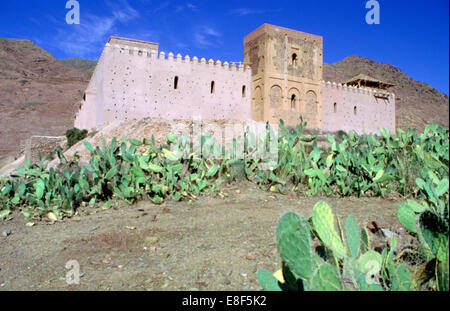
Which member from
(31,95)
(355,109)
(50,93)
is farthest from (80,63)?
(355,109)

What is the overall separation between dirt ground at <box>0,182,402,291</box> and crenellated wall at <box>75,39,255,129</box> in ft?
34.8

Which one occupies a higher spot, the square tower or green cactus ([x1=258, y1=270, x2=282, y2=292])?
the square tower

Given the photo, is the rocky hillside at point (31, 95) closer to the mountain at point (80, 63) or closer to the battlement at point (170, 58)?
the battlement at point (170, 58)

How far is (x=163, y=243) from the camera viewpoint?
8.17ft

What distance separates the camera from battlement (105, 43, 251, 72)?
13758mm

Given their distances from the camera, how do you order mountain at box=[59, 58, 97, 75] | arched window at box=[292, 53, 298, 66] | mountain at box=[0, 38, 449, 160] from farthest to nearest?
mountain at box=[59, 58, 97, 75] → mountain at box=[0, 38, 449, 160] → arched window at box=[292, 53, 298, 66]

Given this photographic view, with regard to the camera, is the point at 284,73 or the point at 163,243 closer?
the point at 163,243

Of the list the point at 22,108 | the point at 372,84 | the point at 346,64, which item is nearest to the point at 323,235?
the point at 372,84

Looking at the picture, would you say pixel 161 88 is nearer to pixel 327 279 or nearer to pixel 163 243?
pixel 163 243

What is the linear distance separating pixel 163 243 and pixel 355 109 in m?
19.7

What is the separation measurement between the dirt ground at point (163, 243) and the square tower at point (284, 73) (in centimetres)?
1276

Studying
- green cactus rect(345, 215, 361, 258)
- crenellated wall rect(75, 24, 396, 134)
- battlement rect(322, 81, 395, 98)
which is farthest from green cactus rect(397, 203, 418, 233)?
battlement rect(322, 81, 395, 98)

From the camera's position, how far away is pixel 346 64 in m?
53.0

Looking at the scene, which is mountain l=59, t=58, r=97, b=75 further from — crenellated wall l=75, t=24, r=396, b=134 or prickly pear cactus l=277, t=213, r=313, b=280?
prickly pear cactus l=277, t=213, r=313, b=280
